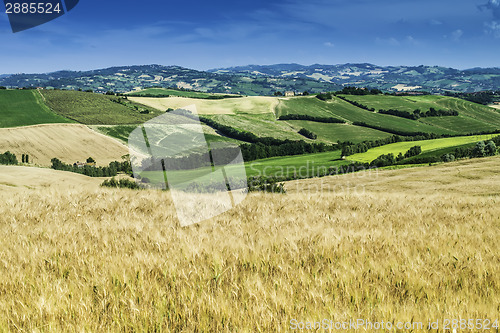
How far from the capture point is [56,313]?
8.58 feet

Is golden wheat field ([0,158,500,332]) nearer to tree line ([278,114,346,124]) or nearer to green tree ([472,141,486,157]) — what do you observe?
green tree ([472,141,486,157])

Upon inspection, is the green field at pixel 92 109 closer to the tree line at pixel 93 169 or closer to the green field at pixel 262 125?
the green field at pixel 262 125

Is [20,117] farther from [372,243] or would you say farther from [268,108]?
[372,243]

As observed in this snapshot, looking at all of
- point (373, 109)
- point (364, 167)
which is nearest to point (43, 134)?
point (364, 167)

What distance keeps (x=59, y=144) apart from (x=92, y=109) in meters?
59.4

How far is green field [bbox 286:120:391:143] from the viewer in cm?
13238

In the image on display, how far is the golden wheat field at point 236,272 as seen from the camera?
2.56m

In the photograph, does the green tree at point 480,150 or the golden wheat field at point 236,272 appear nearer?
the golden wheat field at point 236,272

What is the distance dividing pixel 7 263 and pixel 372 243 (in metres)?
4.71

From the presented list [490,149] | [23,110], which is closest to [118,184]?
[490,149]

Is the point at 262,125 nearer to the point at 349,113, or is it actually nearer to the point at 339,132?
the point at 339,132

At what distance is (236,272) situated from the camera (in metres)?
3.56

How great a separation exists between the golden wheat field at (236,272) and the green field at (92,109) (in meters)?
139

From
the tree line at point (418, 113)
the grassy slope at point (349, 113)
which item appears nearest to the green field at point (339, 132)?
the grassy slope at point (349, 113)
